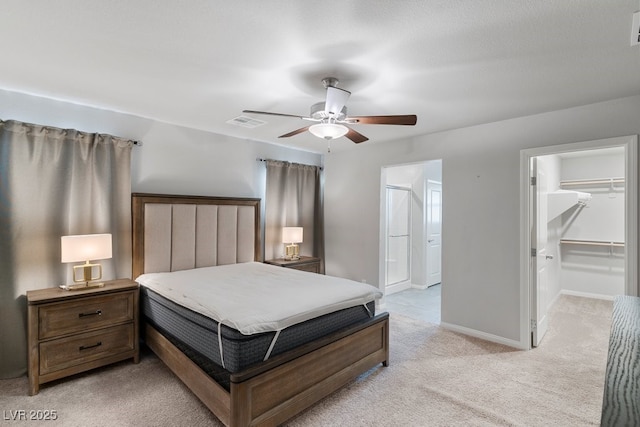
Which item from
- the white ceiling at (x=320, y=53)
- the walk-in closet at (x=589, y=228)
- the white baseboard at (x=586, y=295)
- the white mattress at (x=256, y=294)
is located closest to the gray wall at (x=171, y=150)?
the white ceiling at (x=320, y=53)

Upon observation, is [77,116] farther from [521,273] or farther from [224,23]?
[521,273]

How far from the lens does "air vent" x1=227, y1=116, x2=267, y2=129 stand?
3.49m

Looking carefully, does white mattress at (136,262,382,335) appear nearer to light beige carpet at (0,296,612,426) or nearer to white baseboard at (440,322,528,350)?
light beige carpet at (0,296,612,426)

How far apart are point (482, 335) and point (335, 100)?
3079mm

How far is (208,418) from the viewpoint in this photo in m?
2.17

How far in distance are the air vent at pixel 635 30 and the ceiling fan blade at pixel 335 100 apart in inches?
60.9

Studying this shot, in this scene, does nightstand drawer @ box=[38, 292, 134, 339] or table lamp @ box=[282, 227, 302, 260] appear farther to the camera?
table lamp @ box=[282, 227, 302, 260]

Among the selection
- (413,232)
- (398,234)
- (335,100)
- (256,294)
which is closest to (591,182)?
(413,232)

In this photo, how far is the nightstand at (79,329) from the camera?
2.44 meters

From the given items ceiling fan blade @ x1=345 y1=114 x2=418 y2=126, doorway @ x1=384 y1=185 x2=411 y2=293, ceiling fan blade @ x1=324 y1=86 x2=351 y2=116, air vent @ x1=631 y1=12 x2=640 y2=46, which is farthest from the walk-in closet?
ceiling fan blade @ x1=324 y1=86 x2=351 y2=116

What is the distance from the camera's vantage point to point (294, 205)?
494 cm

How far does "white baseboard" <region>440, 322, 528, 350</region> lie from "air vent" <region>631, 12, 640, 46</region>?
2795 mm

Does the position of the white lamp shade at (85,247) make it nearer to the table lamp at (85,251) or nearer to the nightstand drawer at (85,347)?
the table lamp at (85,251)

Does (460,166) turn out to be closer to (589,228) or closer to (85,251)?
(589,228)
